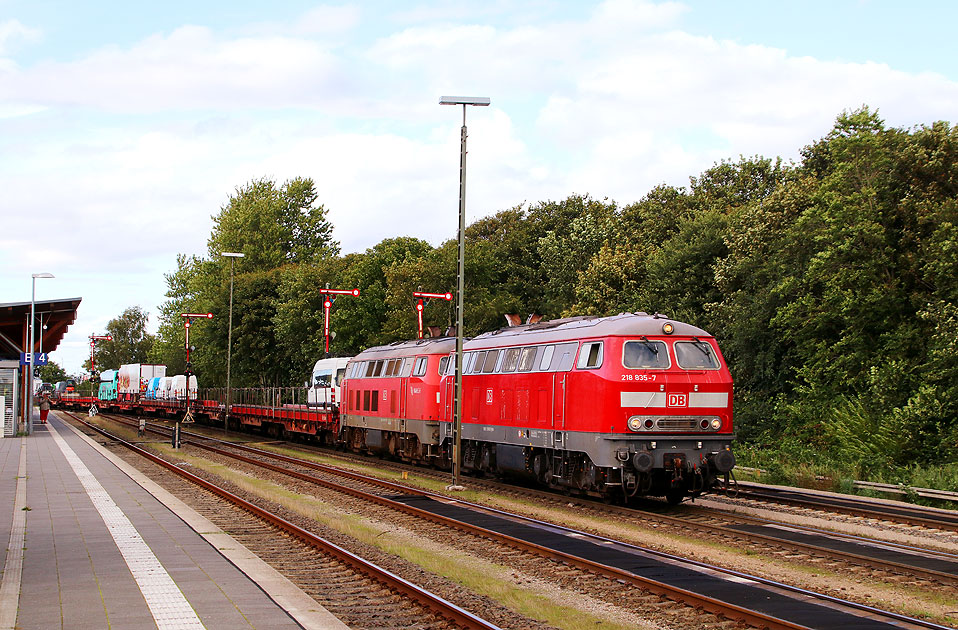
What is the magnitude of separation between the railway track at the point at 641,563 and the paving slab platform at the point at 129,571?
150 inches

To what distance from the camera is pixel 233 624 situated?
888 centimetres

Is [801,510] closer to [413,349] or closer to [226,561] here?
[226,561]

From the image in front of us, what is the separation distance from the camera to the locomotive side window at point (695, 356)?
61.9ft

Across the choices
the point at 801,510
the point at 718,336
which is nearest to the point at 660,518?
the point at 801,510

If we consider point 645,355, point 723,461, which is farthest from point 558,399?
point 723,461

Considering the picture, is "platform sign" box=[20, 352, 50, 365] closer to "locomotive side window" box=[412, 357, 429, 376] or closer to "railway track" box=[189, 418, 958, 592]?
"locomotive side window" box=[412, 357, 429, 376]

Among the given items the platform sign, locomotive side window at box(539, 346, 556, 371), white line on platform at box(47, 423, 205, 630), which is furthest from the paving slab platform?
the platform sign

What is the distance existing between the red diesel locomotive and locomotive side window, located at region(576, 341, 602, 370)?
2 centimetres

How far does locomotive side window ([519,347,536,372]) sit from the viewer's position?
21.9 m

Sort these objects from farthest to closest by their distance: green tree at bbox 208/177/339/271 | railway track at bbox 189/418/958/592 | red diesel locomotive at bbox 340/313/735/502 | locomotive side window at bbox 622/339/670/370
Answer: green tree at bbox 208/177/339/271
locomotive side window at bbox 622/339/670/370
red diesel locomotive at bbox 340/313/735/502
railway track at bbox 189/418/958/592

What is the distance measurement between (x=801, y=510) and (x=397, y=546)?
341 inches

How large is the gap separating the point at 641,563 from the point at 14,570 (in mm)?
7989

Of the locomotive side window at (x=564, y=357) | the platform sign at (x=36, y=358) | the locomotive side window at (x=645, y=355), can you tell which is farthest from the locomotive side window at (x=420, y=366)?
the platform sign at (x=36, y=358)

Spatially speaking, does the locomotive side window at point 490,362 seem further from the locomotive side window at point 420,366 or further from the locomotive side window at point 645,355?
the locomotive side window at point 645,355
